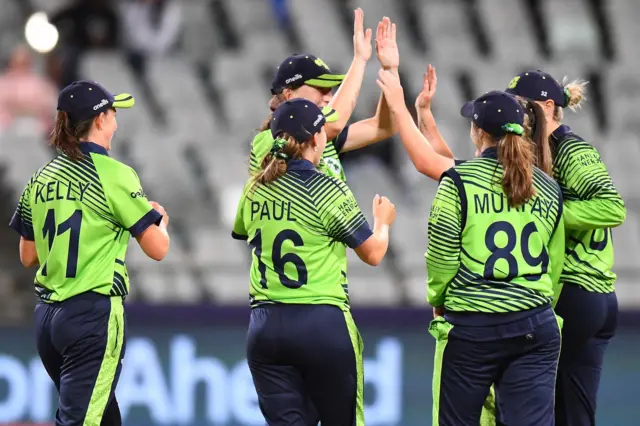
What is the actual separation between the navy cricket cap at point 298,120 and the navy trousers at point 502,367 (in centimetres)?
101

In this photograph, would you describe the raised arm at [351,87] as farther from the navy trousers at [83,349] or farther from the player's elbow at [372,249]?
the navy trousers at [83,349]

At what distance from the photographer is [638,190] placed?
1129 cm

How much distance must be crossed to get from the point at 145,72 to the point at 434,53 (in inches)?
112

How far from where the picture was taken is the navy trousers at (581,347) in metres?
6.07

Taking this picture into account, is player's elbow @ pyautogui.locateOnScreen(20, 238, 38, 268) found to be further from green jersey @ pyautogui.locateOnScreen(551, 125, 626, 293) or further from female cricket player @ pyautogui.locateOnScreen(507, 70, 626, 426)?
green jersey @ pyautogui.locateOnScreen(551, 125, 626, 293)

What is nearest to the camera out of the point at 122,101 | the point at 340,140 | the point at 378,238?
the point at 378,238

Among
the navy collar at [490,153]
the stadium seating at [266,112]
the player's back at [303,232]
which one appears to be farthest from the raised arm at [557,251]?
the stadium seating at [266,112]

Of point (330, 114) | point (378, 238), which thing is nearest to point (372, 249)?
point (378, 238)

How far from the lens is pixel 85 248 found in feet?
18.5

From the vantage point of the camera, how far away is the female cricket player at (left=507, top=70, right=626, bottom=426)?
19.4ft

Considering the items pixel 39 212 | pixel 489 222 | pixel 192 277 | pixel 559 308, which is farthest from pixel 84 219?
pixel 192 277

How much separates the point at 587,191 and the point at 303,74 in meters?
1.42

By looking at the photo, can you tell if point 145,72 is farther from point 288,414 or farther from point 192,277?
point 288,414

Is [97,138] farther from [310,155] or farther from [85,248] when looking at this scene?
[310,155]
